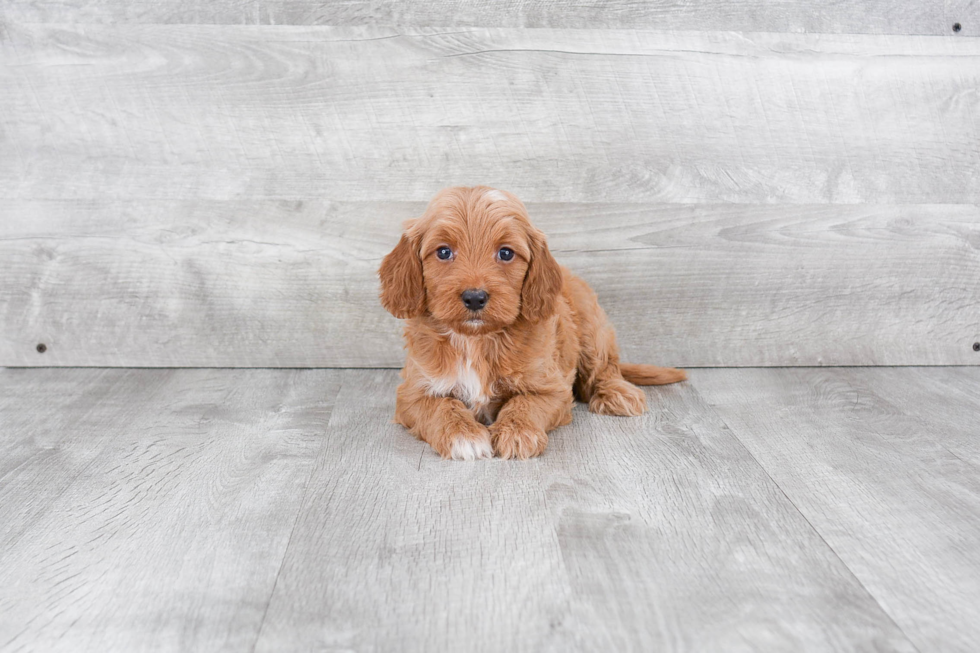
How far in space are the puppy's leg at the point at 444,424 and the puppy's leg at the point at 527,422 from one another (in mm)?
46

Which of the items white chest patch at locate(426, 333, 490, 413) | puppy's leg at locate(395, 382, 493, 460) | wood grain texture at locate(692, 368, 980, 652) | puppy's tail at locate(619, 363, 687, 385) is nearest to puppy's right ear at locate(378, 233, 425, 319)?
white chest patch at locate(426, 333, 490, 413)

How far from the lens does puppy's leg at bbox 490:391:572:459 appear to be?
7.64 ft

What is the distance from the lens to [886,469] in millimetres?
2275

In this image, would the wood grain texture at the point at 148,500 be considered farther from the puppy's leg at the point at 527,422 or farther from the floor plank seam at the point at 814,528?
the floor plank seam at the point at 814,528

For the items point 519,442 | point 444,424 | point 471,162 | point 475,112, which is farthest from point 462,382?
point 475,112

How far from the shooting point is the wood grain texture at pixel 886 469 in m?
1.66

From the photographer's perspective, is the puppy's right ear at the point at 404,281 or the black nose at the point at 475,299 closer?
the black nose at the point at 475,299

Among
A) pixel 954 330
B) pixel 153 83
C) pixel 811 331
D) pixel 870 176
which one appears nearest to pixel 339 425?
pixel 153 83

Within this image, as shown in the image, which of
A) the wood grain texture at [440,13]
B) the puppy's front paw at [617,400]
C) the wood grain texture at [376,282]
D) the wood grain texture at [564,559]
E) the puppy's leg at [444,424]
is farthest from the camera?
the wood grain texture at [376,282]

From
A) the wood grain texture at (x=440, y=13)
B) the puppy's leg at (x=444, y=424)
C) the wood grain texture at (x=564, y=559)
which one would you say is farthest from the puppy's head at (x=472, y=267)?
the wood grain texture at (x=440, y=13)

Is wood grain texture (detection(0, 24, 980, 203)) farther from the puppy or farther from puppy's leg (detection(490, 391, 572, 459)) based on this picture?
puppy's leg (detection(490, 391, 572, 459))

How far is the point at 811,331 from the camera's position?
11.0ft

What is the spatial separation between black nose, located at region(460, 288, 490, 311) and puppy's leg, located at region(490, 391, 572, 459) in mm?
385

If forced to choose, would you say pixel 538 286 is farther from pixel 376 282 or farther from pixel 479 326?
pixel 376 282
